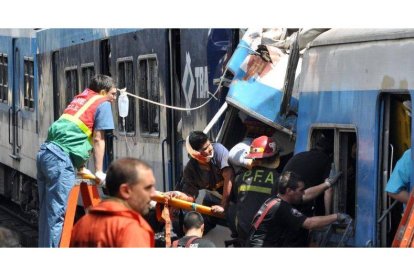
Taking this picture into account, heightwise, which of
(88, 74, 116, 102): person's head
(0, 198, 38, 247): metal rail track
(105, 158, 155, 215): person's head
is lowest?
(0, 198, 38, 247): metal rail track

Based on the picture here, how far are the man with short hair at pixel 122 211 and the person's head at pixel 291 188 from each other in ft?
9.14

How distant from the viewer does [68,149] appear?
8281mm

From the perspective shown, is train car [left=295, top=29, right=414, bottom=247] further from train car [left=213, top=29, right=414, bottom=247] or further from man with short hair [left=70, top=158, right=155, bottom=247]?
man with short hair [left=70, top=158, right=155, bottom=247]

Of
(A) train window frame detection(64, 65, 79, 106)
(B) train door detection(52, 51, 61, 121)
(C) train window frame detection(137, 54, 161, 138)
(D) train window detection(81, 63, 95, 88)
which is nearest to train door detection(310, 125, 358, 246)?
(C) train window frame detection(137, 54, 161, 138)

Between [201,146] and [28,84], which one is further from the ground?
[28,84]

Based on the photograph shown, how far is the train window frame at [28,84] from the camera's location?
1630cm

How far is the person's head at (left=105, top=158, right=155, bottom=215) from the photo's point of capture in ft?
15.8

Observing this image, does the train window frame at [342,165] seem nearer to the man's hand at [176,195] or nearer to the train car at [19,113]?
the man's hand at [176,195]

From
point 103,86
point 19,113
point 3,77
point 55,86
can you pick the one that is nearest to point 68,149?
point 103,86

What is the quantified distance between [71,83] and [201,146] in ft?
17.3

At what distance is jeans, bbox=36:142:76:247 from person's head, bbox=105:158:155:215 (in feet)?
11.0

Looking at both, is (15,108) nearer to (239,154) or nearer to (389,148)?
(239,154)

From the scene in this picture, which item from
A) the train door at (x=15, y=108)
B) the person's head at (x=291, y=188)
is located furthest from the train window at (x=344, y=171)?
the train door at (x=15, y=108)

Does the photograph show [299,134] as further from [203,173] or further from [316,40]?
[203,173]
